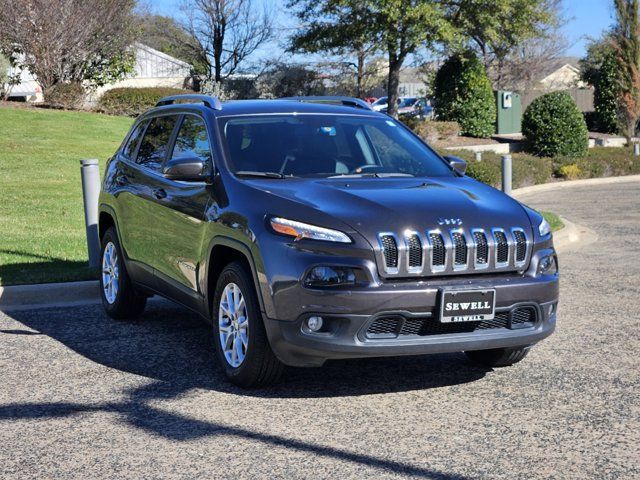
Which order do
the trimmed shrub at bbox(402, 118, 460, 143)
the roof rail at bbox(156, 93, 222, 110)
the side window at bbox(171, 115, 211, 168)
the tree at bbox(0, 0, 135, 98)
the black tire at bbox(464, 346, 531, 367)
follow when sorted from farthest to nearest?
the tree at bbox(0, 0, 135, 98)
the trimmed shrub at bbox(402, 118, 460, 143)
the roof rail at bbox(156, 93, 222, 110)
the side window at bbox(171, 115, 211, 168)
the black tire at bbox(464, 346, 531, 367)

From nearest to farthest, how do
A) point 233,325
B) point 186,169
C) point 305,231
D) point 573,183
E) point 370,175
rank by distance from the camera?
point 305,231
point 233,325
point 186,169
point 370,175
point 573,183

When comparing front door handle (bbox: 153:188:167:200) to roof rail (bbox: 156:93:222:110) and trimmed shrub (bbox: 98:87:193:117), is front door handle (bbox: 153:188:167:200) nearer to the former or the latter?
roof rail (bbox: 156:93:222:110)

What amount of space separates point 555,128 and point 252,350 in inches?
941

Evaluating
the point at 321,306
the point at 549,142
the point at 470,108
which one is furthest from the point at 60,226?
the point at 470,108

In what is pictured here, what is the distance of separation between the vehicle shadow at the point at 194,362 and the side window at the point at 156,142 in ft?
4.42

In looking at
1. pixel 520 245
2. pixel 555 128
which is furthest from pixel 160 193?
pixel 555 128

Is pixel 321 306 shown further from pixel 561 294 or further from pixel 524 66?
pixel 524 66

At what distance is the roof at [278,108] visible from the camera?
741 cm

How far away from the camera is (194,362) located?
23.7 ft

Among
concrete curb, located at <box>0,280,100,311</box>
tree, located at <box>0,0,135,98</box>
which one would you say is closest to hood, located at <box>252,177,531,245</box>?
concrete curb, located at <box>0,280,100,311</box>

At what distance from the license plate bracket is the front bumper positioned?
0.12 ft

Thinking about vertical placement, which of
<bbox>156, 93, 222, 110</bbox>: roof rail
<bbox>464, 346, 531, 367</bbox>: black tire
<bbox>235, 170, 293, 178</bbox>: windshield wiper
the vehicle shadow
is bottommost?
the vehicle shadow

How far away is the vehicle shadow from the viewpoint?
6512 mm

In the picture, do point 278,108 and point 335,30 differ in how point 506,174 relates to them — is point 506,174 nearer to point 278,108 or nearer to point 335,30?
point 278,108
